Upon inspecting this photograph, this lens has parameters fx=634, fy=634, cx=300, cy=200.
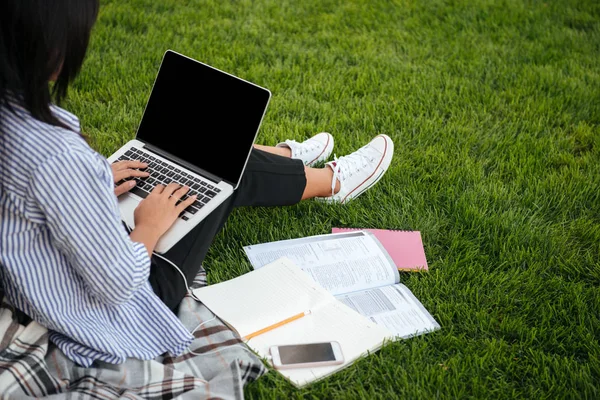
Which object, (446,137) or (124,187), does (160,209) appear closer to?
(124,187)

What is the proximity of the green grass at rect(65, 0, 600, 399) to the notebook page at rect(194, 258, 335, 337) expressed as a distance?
123mm

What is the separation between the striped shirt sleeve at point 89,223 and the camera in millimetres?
1406

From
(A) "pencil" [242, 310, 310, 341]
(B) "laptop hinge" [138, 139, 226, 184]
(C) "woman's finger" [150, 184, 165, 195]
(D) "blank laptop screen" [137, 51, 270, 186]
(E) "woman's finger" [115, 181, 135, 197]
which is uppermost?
(D) "blank laptop screen" [137, 51, 270, 186]

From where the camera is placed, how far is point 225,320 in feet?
6.88

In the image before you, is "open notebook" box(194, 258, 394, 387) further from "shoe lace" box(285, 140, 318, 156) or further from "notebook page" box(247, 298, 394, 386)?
"shoe lace" box(285, 140, 318, 156)

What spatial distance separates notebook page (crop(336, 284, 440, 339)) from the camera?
7.01 ft

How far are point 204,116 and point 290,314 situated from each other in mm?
744

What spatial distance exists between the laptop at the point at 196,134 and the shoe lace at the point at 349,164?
0.65 meters

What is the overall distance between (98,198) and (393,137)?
2.05 meters

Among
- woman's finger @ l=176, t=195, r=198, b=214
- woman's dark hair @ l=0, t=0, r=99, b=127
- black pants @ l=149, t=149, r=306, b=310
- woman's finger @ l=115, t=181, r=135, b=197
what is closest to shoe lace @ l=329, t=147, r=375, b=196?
black pants @ l=149, t=149, r=306, b=310

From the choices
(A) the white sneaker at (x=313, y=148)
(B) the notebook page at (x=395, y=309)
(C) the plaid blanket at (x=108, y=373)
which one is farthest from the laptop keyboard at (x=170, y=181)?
(A) the white sneaker at (x=313, y=148)

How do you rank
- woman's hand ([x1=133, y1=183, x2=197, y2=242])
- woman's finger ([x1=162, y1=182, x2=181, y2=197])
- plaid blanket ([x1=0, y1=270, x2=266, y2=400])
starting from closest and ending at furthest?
plaid blanket ([x1=0, y1=270, x2=266, y2=400]), woman's hand ([x1=133, y1=183, x2=197, y2=242]), woman's finger ([x1=162, y1=182, x2=181, y2=197])

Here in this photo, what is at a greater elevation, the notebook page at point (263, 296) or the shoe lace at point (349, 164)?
the shoe lace at point (349, 164)

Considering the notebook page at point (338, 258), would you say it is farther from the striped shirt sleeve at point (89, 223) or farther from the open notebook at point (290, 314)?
the striped shirt sleeve at point (89, 223)
